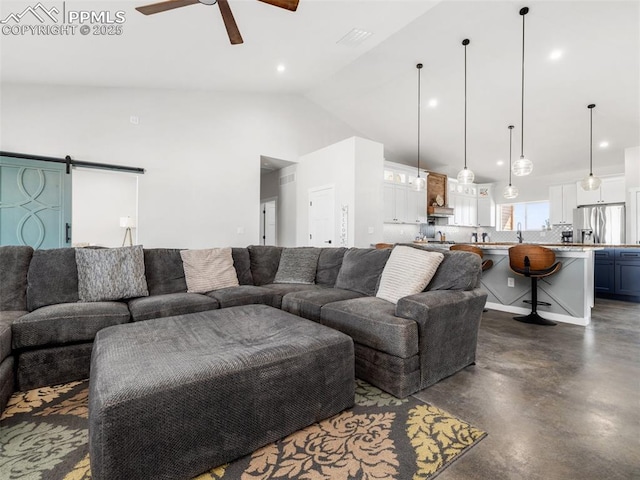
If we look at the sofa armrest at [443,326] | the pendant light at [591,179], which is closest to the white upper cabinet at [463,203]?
the pendant light at [591,179]

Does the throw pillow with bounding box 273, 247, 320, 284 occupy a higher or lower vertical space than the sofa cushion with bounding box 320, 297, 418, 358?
higher

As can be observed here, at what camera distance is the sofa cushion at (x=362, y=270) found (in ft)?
9.46

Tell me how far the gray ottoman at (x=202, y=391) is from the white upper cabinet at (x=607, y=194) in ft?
25.3

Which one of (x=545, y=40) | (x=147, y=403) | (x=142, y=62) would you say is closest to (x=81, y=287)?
(x=147, y=403)

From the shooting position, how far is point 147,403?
112cm

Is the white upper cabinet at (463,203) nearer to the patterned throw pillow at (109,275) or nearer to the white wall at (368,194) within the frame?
the white wall at (368,194)

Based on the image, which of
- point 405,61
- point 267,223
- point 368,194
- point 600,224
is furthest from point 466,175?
point 267,223

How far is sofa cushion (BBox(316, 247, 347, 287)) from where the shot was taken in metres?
3.42

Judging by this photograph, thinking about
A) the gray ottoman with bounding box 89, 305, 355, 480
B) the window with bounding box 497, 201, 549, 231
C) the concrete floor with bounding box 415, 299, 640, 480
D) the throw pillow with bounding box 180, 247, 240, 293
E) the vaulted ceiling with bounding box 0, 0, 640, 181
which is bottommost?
the concrete floor with bounding box 415, 299, 640, 480

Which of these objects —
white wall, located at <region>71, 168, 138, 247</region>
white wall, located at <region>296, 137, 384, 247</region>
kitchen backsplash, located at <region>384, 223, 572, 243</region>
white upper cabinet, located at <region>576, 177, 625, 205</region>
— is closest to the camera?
white wall, located at <region>296, 137, 384, 247</region>

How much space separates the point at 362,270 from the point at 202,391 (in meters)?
2.01

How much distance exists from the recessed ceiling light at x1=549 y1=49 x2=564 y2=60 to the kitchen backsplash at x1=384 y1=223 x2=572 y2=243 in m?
3.99

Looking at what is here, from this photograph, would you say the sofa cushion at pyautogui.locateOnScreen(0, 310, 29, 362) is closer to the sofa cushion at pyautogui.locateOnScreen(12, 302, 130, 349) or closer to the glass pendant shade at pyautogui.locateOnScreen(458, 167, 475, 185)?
the sofa cushion at pyautogui.locateOnScreen(12, 302, 130, 349)

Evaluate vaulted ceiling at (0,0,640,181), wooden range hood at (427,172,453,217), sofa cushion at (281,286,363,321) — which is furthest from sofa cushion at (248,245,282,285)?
wooden range hood at (427,172,453,217)
